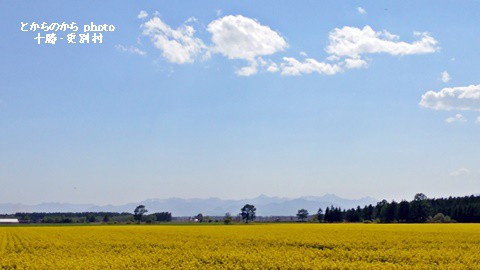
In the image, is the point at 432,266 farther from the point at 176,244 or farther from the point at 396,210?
the point at 396,210

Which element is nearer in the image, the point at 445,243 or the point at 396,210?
the point at 445,243

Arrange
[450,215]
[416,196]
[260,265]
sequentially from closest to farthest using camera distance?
1. [260,265]
2. [450,215]
3. [416,196]

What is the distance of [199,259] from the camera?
112ft

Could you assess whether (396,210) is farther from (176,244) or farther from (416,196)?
(176,244)

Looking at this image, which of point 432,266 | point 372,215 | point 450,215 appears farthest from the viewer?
point 372,215

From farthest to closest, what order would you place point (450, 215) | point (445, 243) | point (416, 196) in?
1. point (416, 196)
2. point (450, 215)
3. point (445, 243)

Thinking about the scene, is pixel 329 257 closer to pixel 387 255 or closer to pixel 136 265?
pixel 387 255

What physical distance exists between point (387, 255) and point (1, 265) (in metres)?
23.1

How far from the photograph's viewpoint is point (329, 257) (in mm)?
33969

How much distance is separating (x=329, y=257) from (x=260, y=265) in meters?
6.07

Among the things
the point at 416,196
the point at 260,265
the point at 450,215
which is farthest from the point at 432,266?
the point at 416,196

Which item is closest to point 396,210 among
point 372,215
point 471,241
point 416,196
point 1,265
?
point 372,215

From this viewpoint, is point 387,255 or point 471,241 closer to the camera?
point 387,255

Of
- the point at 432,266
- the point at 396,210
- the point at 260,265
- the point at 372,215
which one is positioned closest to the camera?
the point at 432,266
